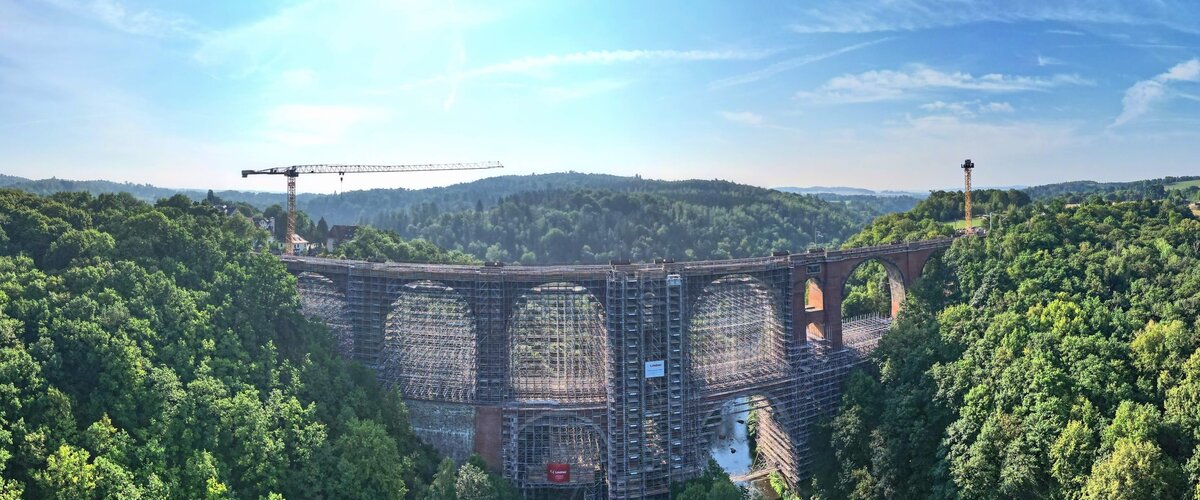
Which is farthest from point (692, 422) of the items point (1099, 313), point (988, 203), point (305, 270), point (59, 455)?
point (988, 203)

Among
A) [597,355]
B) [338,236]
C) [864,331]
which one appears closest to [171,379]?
[597,355]

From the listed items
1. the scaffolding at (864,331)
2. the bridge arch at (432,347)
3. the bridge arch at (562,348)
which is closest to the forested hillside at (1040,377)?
the scaffolding at (864,331)

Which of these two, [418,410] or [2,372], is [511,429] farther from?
[2,372]

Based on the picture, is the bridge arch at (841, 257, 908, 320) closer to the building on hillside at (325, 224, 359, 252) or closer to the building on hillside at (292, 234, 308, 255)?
the building on hillside at (292, 234, 308, 255)

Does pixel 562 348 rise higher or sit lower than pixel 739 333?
lower

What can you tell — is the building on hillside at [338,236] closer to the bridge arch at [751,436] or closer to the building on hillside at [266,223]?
the building on hillside at [266,223]

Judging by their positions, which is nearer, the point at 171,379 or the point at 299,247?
the point at 171,379

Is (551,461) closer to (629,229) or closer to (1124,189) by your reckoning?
(629,229)

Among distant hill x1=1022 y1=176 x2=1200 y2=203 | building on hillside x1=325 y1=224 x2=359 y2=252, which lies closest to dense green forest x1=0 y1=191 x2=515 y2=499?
building on hillside x1=325 y1=224 x2=359 y2=252
